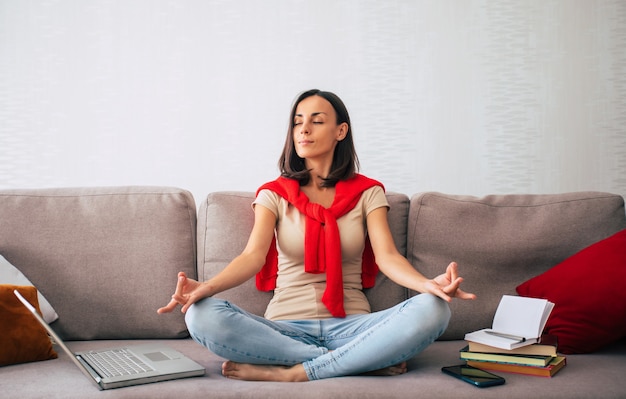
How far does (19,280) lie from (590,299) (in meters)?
1.84

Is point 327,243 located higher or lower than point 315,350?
higher

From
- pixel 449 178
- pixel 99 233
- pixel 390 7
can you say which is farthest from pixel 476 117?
pixel 99 233

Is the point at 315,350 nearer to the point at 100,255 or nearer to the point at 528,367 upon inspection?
the point at 528,367

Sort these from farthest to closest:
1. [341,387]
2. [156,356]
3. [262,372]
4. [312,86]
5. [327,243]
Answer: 1. [312,86]
2. [327,243]
3. [156,356]
4. [262,372]
5. [341,387]

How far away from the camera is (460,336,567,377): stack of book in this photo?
5.41ft

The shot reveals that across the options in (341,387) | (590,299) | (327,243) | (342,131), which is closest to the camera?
(341,387)

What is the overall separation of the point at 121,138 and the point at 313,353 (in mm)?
1436

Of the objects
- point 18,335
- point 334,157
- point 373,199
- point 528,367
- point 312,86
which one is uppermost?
point 312,86

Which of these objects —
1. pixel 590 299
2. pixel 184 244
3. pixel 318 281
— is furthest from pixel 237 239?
pixel 590 299

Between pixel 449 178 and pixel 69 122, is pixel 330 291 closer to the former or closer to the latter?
pixel 449 178

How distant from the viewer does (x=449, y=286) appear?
5.13ft

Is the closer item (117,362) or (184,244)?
(117,362)

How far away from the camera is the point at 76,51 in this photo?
103 inches

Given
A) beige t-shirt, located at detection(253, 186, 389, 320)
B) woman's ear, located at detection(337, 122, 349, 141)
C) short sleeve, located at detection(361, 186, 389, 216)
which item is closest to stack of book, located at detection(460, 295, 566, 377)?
beige t-shirt, located at detection(253, 186, 389, 320)
